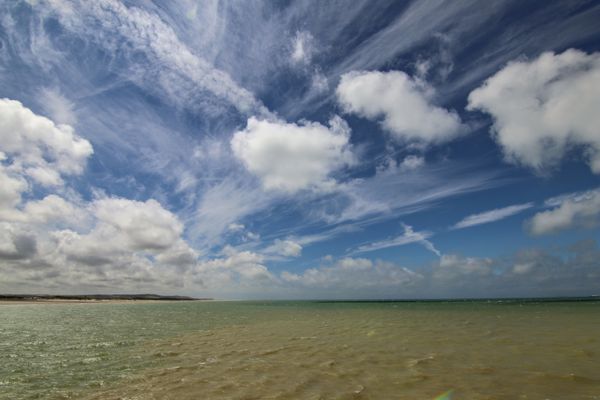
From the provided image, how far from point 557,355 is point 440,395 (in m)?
11.3

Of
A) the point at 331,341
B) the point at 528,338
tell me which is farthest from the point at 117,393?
the point at 528,338

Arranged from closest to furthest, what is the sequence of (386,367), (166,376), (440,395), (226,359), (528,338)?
(440,395)
(166,376)
(386,367)
(226,359)
(528,338)

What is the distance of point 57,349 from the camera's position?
23328mm

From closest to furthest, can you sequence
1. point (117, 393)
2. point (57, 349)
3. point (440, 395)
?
point (440, 395), point (117, 393), point (57, 349)

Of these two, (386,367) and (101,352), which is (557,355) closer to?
(386,367)

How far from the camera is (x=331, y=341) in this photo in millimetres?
25969

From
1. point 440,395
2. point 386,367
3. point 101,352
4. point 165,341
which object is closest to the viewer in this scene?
point 440,395

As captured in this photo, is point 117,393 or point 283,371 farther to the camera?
point 283,371

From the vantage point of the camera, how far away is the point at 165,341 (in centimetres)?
2705

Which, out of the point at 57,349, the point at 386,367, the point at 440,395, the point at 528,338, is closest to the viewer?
the point at 440,395

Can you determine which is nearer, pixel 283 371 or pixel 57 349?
pixel 283 371

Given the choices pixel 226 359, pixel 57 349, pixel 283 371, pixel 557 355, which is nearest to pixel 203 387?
pixel 283 371

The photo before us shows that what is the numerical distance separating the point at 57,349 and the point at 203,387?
1674cm

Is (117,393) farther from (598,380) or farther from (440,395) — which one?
(598,380)
